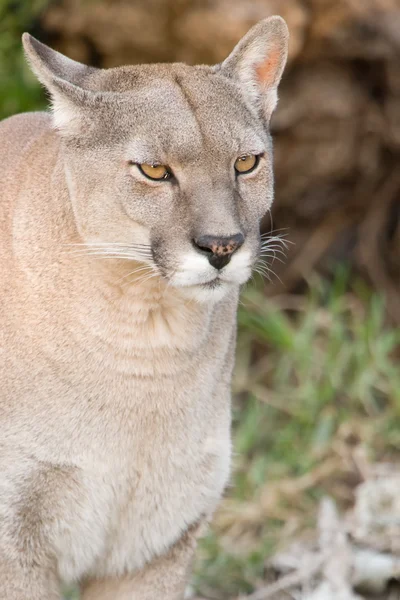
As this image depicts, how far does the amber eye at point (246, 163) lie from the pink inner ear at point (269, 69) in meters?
0.42

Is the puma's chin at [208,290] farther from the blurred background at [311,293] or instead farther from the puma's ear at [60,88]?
the blurred background at [311,293]

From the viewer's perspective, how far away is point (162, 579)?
12.7 feet

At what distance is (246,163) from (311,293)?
3748mm

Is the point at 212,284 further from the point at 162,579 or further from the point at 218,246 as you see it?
the point at 162,579

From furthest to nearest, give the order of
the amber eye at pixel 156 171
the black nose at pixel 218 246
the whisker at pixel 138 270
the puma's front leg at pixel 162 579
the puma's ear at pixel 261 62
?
1. the puma's front leg at pixel 162 579
2. the puma's ear at pixel 261 62
3. the whisker at pixel 138 270
4. the amber eye at pixel 156 171
5. the black nose at pixel 218 246

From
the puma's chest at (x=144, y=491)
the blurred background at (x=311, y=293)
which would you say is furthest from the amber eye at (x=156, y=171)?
the blurred background at (x=311, y=293)

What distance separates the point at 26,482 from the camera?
3.38 meters

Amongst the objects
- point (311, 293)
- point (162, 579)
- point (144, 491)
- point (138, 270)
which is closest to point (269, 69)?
point (138, 270)

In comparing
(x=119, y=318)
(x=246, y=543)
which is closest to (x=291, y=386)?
(x=246, y=543)

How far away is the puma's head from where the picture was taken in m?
3.15

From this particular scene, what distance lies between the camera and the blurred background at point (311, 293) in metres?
5.25

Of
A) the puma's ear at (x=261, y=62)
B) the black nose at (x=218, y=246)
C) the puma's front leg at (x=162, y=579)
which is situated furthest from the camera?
the puma's front leg at (x=162, y=579)

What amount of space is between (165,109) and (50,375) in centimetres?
94

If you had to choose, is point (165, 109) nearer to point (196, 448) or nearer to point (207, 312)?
point (207, 312)
